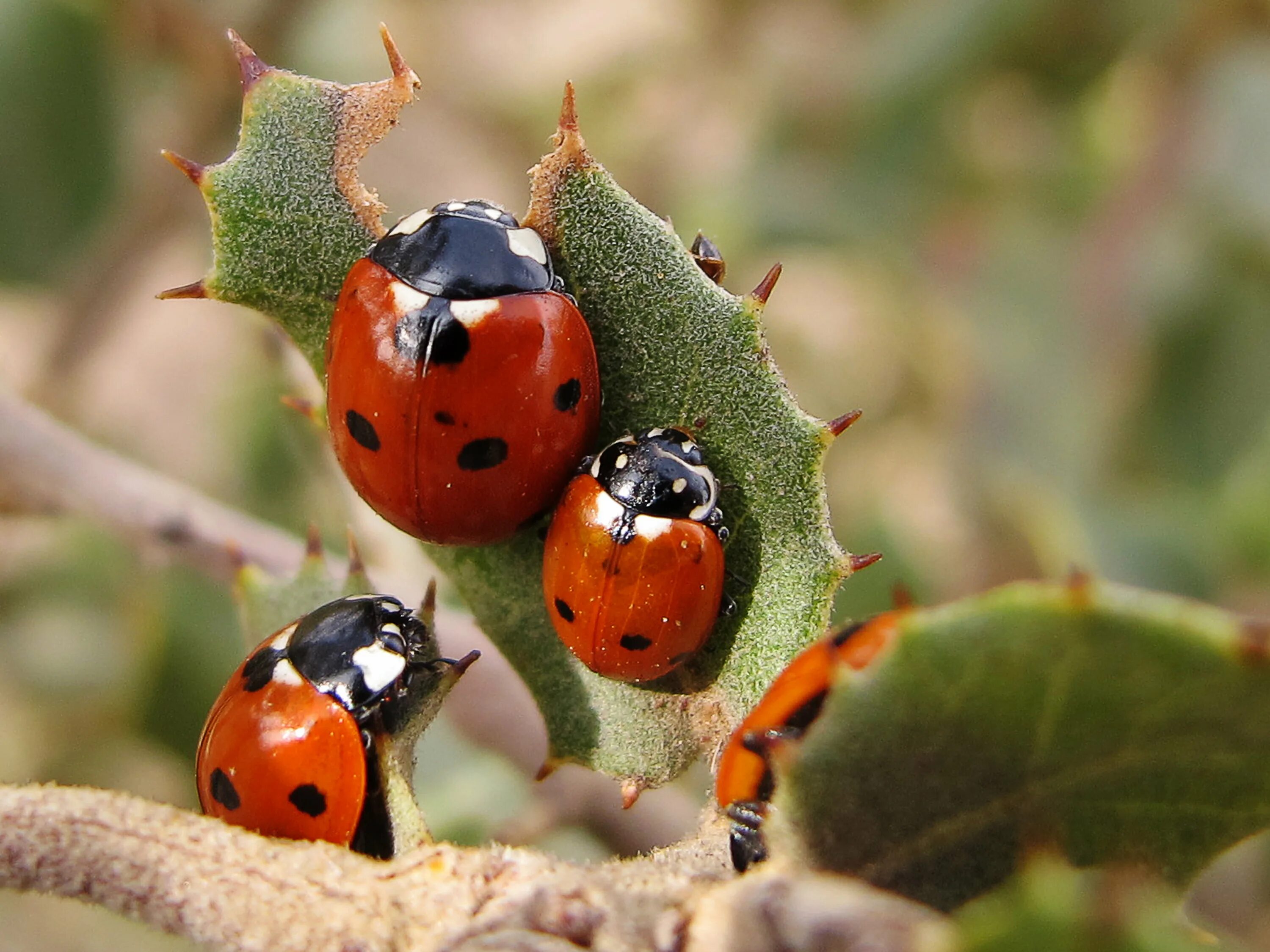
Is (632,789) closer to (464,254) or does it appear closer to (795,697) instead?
(795,697)

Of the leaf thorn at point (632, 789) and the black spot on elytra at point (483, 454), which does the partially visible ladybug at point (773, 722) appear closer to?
the leaf thorn at point (632, 789)

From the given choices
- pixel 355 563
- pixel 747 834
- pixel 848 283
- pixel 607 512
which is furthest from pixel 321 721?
pixel 848 283

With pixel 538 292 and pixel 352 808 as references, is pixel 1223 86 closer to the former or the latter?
pixel 538 292

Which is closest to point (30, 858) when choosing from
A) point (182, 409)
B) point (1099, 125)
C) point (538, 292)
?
point (538, 292)

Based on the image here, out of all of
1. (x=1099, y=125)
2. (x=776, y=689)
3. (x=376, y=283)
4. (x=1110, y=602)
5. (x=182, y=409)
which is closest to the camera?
(x=1110, y=602)

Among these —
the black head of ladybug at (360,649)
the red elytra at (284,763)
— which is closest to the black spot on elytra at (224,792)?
the red elytra at (284,763)

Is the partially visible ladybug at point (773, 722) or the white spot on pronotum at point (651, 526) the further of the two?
the white spot on pronotum at point (651, 526)
